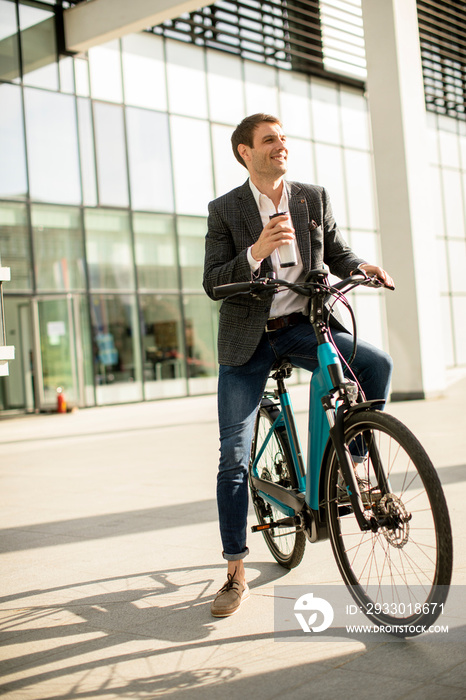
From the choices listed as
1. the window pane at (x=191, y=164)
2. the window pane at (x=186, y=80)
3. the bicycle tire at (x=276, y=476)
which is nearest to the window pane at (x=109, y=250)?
the window pane at (x=191, y=164)

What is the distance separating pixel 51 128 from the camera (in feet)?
59.3

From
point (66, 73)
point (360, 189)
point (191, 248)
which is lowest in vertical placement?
point (191, 248)

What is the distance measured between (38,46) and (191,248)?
6.27 meters

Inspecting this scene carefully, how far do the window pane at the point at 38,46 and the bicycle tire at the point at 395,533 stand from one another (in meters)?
17.1

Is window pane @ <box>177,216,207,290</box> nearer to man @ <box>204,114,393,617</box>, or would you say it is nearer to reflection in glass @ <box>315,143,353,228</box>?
reflection in glass @ <box>315,143,353,228</box>

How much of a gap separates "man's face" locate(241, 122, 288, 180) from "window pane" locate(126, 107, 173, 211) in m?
16.9

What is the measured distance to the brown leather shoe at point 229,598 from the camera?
3076 millimetres

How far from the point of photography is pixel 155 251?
20.0 m

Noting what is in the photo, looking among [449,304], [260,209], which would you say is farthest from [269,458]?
[449,304]

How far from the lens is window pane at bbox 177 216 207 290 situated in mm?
20609

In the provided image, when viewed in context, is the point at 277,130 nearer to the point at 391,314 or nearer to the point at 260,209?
the point at 260,209

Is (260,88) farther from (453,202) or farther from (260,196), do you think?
(260,196)

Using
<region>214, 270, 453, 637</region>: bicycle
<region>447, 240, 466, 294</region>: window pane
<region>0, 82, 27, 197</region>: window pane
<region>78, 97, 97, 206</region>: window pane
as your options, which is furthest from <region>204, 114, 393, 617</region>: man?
<region>447, 240, 466, 294</region>: window pane

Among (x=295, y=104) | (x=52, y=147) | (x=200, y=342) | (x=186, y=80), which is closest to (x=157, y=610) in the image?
(x=52, y=147)
